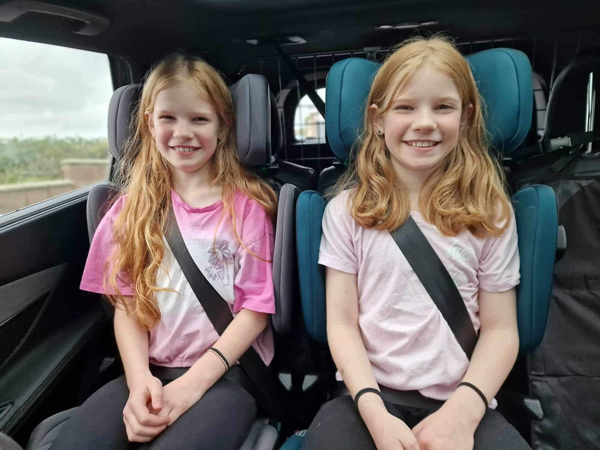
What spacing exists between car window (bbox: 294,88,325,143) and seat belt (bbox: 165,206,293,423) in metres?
1.19

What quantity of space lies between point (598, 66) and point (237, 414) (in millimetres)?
1705

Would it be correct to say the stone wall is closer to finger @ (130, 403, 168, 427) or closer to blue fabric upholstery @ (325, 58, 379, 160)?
finger @ (130, 403, 168, 427)

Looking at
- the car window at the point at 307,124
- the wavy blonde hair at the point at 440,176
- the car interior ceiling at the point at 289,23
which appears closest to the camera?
the wavy blonde hair at the point at 440,176

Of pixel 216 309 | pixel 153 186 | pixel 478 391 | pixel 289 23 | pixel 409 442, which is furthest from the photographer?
pixel 289 23

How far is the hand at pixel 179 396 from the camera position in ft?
3.76

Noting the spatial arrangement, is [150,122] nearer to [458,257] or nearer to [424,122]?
[424,122]

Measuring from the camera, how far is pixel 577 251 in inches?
59.8

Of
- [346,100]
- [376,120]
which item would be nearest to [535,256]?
[376,120]

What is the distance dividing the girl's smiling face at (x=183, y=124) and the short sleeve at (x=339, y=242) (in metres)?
0.45

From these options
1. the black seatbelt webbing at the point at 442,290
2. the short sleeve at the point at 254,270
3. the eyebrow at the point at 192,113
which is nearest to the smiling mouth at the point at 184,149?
the eyebrow at the point at 192,113

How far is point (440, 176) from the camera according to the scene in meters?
1.29

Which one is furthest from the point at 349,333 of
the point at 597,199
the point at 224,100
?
the point at 597,199

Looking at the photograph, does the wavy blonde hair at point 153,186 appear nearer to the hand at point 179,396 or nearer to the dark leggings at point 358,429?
the hand at point 179,396

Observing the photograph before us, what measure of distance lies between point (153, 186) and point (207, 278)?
36 centimetres
